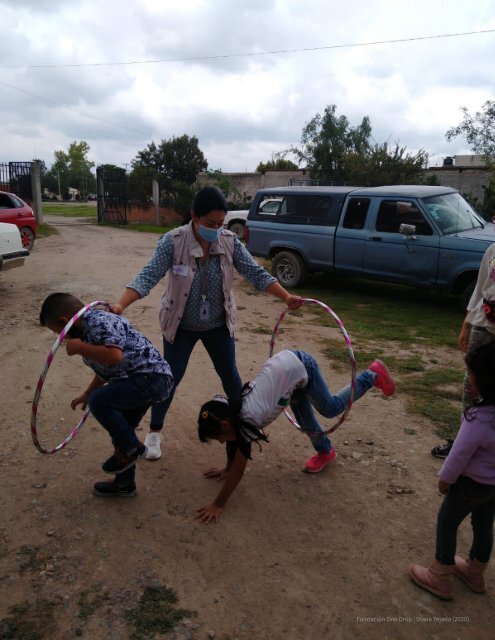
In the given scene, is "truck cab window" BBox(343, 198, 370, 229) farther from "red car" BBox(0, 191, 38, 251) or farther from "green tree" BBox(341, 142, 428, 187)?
"green tree" BBox(341, 142, 428, 187)

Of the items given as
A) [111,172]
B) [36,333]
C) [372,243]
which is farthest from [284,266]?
[111,172]

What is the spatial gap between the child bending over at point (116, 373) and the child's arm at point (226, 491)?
56 cm

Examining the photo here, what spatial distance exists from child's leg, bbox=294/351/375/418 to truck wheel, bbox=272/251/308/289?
23.4 feet

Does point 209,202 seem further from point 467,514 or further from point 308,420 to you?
point 467,514

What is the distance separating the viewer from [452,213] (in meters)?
9.01

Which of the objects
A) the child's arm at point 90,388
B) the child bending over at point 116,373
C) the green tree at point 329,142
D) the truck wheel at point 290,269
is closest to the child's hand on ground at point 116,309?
the child bending over at point 116,373

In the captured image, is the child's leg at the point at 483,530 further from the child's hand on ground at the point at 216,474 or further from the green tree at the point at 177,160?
the green tree at the point at 177,160

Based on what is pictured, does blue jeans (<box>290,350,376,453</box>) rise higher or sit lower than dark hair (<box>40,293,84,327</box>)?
lower

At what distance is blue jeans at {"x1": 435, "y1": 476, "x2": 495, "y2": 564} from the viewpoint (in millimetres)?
2529

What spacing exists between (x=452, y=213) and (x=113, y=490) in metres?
7.83

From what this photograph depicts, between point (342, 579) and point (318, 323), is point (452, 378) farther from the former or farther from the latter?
point (342, 579)

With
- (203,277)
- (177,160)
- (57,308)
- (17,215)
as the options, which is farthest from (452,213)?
(177,160)

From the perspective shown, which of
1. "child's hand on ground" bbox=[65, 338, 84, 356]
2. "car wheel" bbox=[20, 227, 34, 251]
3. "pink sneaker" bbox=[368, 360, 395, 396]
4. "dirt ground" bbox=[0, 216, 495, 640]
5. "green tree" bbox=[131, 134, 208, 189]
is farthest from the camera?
"green tree" bbox=[131, 134, 208, 189]

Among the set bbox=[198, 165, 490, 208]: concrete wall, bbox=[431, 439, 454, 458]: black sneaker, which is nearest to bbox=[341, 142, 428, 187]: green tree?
bbox=[198, 165, 490, 208]: concrete wall
